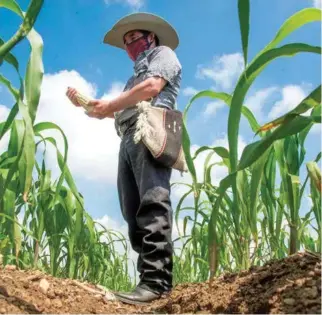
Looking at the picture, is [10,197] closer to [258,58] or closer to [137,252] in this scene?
[137,252]

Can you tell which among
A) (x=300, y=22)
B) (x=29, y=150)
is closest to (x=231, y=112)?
(x=300, y=22)

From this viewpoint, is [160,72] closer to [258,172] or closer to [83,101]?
[83,101]

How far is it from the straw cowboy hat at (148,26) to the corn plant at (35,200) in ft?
2.13

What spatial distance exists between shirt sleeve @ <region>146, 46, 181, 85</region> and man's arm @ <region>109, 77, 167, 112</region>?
0.10ft

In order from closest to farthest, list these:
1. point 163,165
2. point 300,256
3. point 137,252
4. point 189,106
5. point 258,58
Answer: point 258,58 → point 300,256 → point 189,106 → point 163,165 → point 137,252

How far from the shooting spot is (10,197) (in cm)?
217

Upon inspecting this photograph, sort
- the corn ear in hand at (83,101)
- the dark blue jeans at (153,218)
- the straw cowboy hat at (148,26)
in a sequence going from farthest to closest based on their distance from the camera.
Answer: the straw cowboy hat at (148,26), the corn ear in hand at (83,101), the dark blue jeans at (153,218)

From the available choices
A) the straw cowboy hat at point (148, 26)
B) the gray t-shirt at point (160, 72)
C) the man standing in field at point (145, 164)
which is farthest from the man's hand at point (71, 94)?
A: the straw cowboy hat at point (148, 26)

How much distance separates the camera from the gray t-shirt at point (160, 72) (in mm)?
2350

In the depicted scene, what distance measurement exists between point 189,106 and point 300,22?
2.74 feet

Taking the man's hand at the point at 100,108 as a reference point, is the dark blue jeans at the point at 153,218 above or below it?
below

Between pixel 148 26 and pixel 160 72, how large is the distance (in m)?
0.38

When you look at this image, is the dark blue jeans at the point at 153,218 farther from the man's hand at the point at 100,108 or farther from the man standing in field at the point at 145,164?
the man's hand at the point at 100,108

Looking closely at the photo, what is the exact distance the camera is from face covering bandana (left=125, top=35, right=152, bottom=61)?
2592mm
